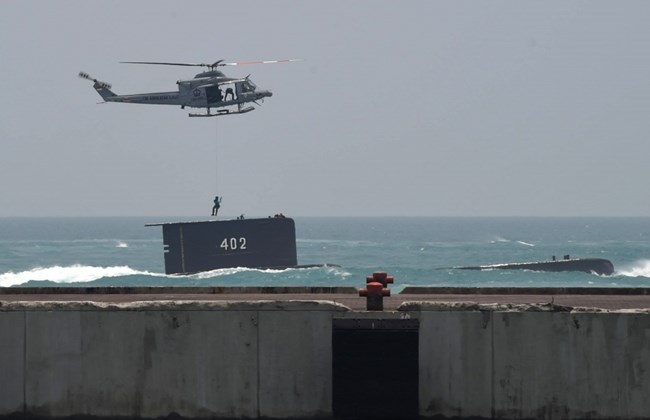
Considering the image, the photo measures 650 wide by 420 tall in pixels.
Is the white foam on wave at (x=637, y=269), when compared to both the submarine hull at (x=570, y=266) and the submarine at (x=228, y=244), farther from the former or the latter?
the submarine at (x=228, y=244)

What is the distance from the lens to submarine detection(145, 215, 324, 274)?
287 ft

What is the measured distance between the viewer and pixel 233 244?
90.1m

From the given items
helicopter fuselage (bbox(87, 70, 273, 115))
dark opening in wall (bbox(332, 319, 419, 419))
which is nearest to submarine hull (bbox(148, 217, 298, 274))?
helicopter fuselage (bbox(87, 70, 273, 115))

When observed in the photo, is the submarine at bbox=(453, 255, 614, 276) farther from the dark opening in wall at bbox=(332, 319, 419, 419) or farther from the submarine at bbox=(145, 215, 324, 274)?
the dark opening in wall at bbox=(332, 319, 419, 419)

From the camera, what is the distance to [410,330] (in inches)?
841

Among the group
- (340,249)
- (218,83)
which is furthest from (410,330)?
(340,249)

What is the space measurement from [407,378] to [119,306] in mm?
5063

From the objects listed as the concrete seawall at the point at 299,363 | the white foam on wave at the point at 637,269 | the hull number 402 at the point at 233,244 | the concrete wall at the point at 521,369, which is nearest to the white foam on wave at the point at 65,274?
the hull number 402 at the point at 233,244

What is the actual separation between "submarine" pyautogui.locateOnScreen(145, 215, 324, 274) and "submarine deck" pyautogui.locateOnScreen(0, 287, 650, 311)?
2249 inches

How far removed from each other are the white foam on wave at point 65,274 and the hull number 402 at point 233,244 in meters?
20.1

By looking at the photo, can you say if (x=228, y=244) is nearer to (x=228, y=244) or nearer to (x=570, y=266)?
(x=228, y=244)

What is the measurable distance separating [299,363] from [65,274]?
9987 cm

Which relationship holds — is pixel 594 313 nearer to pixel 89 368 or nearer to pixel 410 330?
A: pixel 410 330

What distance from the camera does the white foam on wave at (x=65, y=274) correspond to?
110 metres
